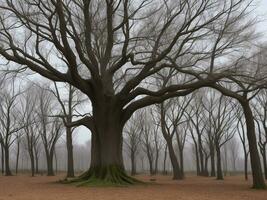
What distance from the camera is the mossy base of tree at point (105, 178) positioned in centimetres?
2098

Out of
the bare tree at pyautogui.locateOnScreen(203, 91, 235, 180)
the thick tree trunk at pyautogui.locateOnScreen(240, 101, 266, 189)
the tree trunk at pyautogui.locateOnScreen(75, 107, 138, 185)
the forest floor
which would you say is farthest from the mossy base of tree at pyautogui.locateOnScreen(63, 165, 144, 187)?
the bare tree at pyautogui.locateOnScreen(203, 91, 235, 180)

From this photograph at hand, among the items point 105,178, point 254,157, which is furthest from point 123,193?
point 254,157

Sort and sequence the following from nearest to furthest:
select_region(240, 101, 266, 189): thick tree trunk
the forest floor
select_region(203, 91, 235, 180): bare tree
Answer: the forest floor
select_region(240, 101, 266, 189): thick tree trunk
select_region(203, 91, 235, 180): bare tree

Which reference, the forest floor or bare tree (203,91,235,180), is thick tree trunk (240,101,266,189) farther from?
bare tree (203,91,235,180)

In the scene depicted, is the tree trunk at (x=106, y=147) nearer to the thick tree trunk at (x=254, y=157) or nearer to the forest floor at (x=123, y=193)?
the forest floor at (x=123, y=193)

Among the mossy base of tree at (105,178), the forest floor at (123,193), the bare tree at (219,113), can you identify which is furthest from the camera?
the bare tree at (219,113)

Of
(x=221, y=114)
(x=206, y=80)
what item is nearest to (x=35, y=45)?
(x=206, y=80)

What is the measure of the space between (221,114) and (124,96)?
20.7 m

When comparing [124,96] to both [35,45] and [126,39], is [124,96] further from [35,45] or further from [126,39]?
[35,45]

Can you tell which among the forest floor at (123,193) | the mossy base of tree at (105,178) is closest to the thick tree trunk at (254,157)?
the forest floor at (123,193)

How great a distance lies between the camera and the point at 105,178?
21.7 meters

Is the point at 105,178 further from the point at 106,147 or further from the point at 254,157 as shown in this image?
the point at 254,157

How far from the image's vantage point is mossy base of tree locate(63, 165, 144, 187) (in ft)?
68.8

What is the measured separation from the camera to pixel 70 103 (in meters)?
39.8
